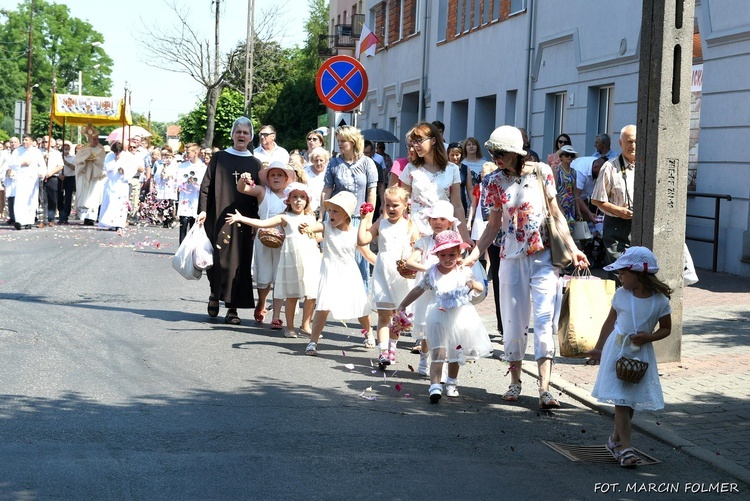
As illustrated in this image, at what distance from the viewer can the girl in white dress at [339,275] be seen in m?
10.8

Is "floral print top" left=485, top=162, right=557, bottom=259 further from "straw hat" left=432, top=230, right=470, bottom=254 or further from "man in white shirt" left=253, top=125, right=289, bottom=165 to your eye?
"man in white shirt" left=253, top=125, right=289, bottom=165

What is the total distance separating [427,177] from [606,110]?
1390 cm

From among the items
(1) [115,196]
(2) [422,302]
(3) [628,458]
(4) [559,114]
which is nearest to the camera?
(3) [628,458]

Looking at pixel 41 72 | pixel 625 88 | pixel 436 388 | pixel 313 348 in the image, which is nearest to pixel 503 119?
pixel 625 88

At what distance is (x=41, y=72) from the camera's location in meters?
119

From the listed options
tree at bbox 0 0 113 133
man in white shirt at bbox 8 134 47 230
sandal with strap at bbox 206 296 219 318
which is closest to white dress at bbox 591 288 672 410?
sandal with strap at bbox 206 296 219 318

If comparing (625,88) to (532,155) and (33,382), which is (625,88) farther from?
(33,382)

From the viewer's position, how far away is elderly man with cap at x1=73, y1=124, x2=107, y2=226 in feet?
100

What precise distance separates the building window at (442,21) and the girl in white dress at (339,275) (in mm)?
26599

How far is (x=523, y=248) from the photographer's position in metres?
8.56

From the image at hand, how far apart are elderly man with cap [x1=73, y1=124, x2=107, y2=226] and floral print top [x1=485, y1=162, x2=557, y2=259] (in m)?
23.0

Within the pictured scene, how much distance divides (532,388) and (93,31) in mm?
118472

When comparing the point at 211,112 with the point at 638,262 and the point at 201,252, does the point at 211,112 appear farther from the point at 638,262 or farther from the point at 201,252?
the point at 638,262

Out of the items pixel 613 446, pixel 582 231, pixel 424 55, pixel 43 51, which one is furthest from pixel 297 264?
pixel 43 51
